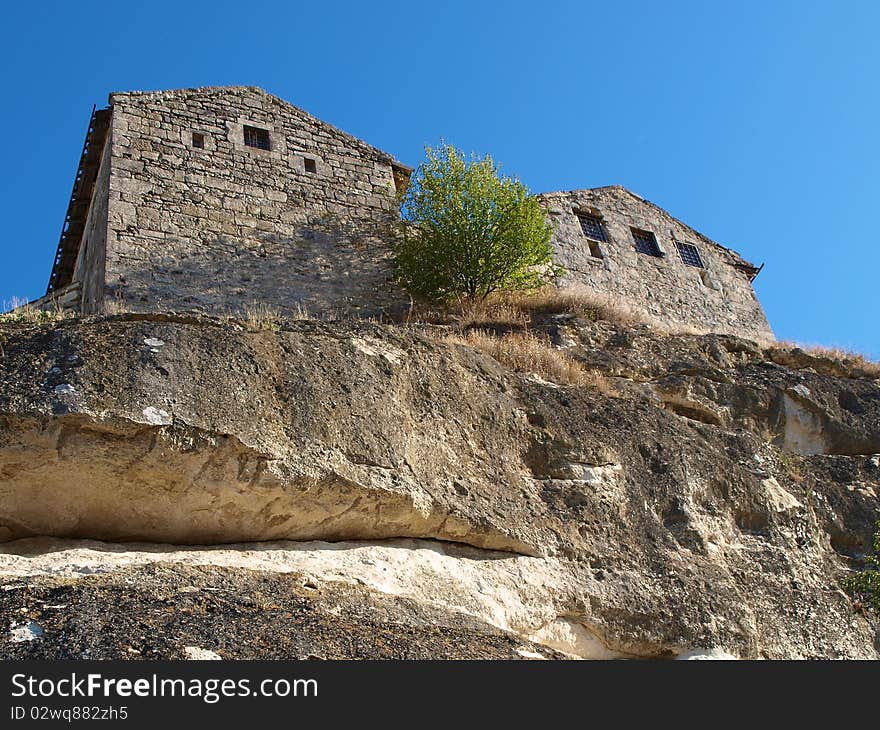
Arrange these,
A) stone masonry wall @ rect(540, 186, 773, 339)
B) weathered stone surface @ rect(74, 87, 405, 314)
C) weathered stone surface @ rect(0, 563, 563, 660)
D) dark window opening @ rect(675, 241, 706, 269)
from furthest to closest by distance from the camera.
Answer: dark window opening @ rect(675, 241, 706, 269)
stone masonry wall @ rect(540, 186, 773, 339)
weathered stone surface @ rect(74, 87, 405, 314)
weathered stone surface @ rect(0, 563, 563, 660)

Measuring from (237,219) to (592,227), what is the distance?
7528mm

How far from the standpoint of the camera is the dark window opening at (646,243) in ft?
63.9

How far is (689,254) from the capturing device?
66.4ft

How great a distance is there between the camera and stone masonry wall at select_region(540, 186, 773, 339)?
18.1 metres

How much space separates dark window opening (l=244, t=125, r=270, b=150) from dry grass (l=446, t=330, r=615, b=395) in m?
7.55

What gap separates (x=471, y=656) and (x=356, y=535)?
165cm

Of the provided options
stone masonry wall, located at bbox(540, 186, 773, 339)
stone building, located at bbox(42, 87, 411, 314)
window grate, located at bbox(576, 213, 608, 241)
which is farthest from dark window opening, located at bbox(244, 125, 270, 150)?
window grate, located at bbox(576, 213, 608, 241)

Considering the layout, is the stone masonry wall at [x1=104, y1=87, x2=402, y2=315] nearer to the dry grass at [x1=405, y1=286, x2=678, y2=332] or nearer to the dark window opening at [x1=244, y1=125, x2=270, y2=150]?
the dark window opening at [x1=244, y1=125, x2=270, y2=150]

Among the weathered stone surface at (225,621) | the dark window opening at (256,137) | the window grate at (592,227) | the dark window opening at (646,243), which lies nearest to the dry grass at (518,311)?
the dark window opening at (256,137)

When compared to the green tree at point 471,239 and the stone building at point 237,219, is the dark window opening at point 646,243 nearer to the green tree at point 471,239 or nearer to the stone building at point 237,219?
the stone building at point 237,219

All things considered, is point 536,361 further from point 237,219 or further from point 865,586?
point 237,219

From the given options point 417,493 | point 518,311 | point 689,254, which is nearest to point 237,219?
point 518,311

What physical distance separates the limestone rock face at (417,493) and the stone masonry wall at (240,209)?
6159 mm

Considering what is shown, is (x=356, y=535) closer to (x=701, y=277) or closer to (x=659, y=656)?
(x=659, y=656)
